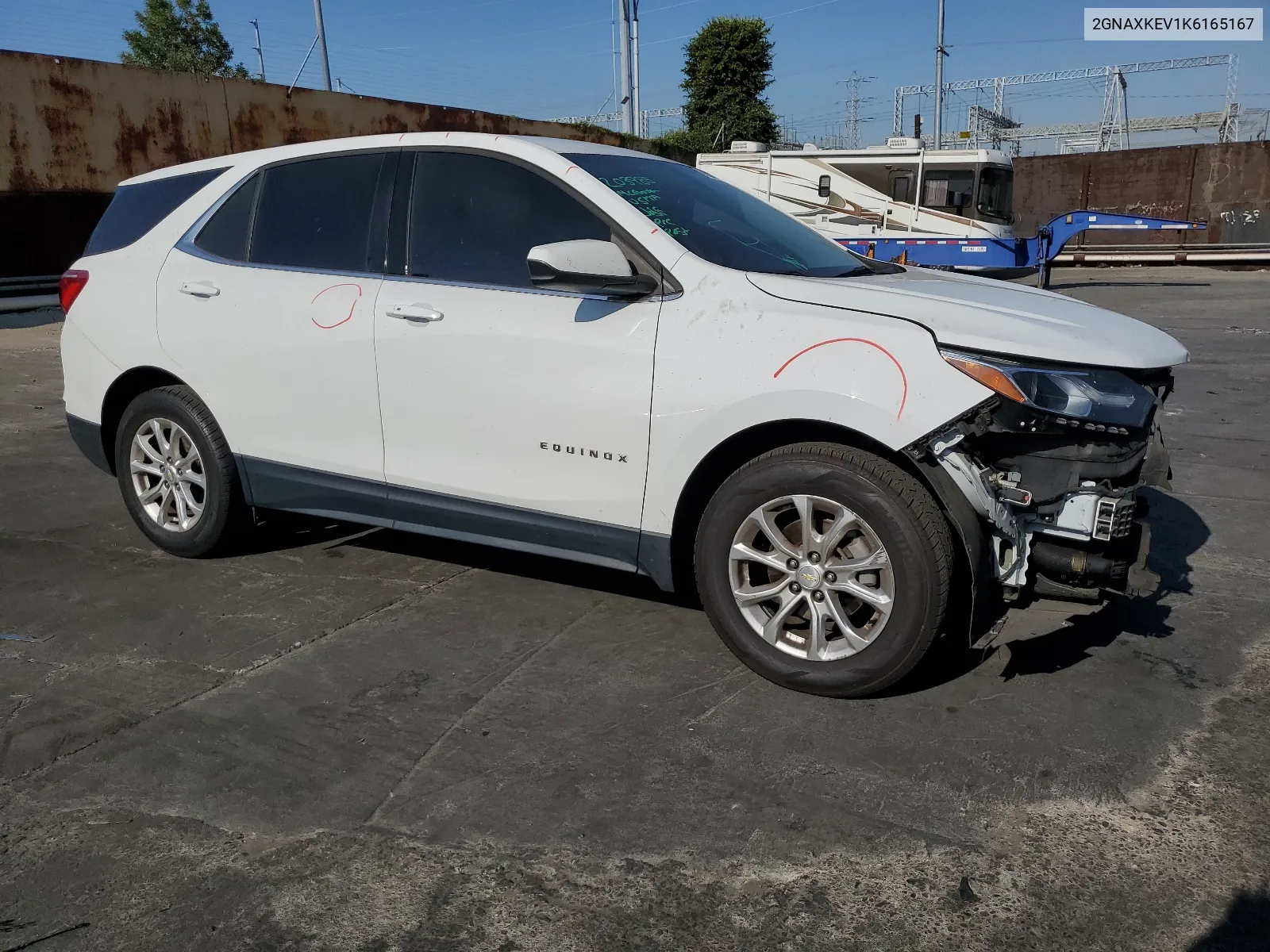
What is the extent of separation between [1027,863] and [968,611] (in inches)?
38.0

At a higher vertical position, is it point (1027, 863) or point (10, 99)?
point (10, 99)

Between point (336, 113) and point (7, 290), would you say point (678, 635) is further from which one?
point (336, 113)

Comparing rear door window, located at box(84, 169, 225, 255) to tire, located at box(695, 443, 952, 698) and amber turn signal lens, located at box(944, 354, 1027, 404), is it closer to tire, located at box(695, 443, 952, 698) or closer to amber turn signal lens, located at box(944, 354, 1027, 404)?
tire, located at box(695, 443, 952, 698)

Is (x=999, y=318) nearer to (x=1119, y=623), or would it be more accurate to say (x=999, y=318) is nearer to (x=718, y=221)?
(x=718, y=221)

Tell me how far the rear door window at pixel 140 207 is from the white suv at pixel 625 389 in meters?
0.02

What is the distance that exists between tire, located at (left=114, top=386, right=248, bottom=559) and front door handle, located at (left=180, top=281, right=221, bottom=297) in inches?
16.6

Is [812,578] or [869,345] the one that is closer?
[869,345]

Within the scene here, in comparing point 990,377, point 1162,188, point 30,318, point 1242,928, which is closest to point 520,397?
point 990,377

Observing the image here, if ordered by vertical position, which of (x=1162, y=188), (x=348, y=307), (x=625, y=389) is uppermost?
(x=1162, y=188)

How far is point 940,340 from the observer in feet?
10.2

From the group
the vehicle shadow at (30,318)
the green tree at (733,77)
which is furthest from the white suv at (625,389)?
the green tree at (733,77)

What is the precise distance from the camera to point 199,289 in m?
4.50

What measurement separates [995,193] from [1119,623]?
703 inches

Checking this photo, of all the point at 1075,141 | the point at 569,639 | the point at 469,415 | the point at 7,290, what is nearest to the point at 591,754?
the point at 569,639
